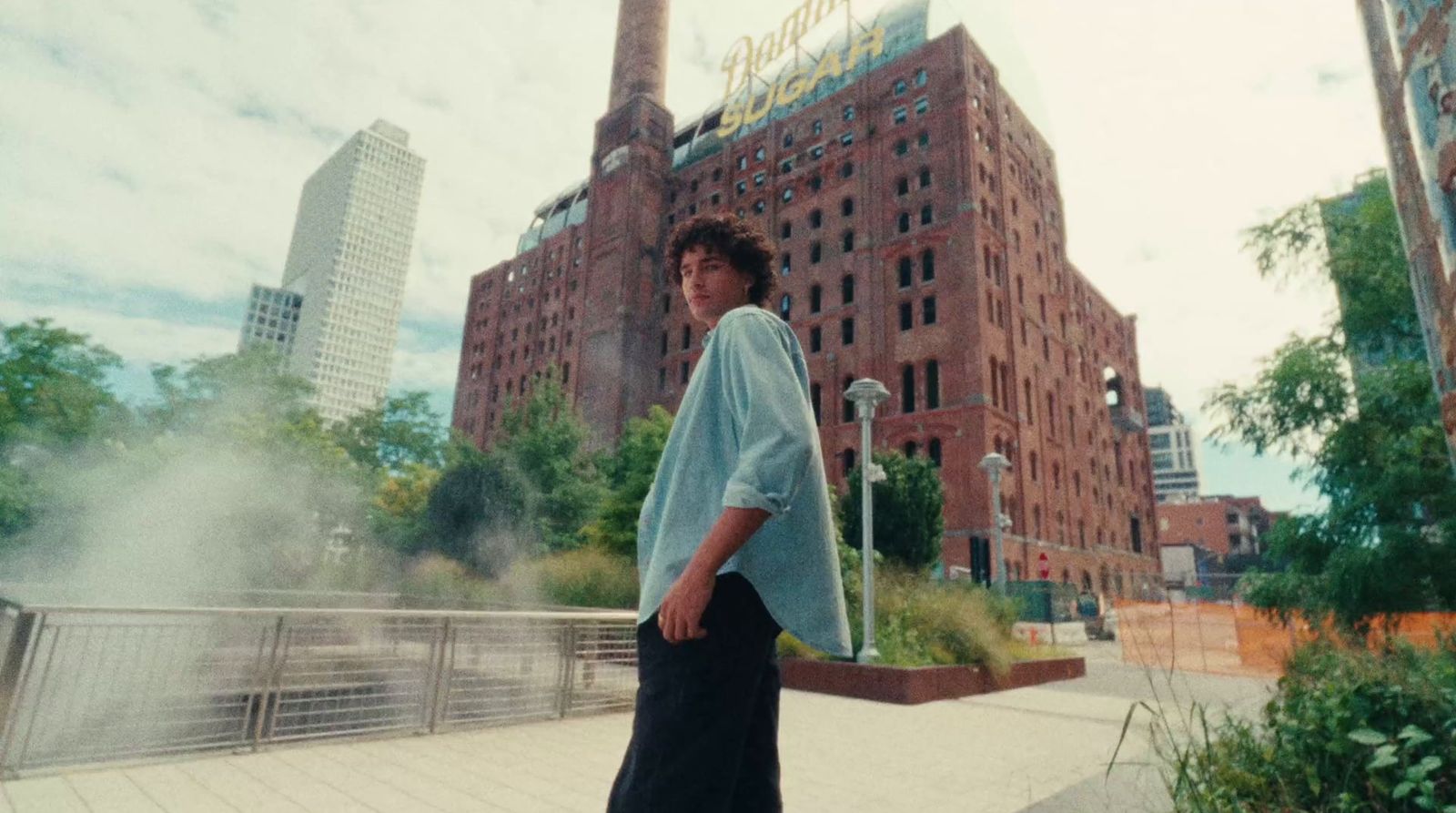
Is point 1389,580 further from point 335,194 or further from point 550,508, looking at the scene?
point 335,194

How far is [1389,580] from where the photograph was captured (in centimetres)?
1087

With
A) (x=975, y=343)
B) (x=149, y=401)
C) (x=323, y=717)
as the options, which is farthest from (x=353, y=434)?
(x=323, y=717)

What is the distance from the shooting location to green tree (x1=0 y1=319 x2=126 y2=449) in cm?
2073

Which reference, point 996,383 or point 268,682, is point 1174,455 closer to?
point 996,383

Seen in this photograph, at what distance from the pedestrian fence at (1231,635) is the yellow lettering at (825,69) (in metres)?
33.5

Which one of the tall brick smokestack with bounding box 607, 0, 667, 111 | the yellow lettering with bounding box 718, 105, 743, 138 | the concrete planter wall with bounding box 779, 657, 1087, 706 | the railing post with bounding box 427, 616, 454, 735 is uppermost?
the tall brick smokestack with bounding box 607, 0, 667, 111

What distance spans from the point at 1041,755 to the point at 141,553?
74.5ft

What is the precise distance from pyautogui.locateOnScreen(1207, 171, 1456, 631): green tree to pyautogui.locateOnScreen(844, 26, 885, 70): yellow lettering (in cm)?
2957

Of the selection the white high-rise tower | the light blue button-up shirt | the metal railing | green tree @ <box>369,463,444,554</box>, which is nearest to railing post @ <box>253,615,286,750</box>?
the metal railing

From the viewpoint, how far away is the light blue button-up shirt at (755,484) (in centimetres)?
152

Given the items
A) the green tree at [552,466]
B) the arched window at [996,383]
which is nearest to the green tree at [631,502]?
the green tree at [552,466]

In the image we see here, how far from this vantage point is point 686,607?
1.42m

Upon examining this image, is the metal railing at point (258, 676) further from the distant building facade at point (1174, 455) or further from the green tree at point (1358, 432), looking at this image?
the distant building facade at point (1174, 455)

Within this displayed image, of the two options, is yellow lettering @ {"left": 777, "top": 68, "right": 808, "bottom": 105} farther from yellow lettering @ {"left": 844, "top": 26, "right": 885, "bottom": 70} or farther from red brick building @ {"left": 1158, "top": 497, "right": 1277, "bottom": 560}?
red brick building @ {"left": 1158, "top": 497, "right": 1277, "bottom": 560}
